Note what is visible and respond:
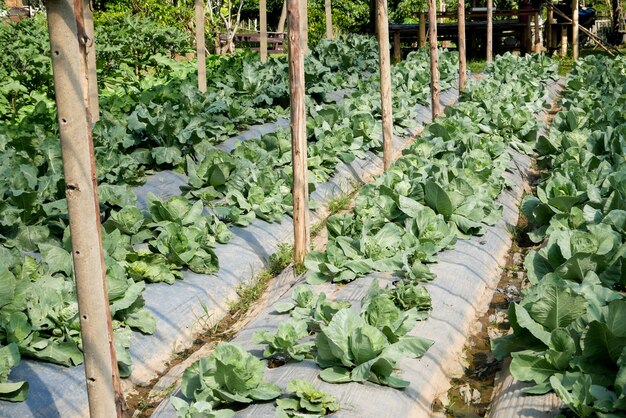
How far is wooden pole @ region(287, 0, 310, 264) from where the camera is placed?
6922 mm

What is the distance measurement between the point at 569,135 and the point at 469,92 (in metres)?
4.59

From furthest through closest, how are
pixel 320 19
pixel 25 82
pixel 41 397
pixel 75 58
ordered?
1. pixel 320 19
2. pixel 25 82
3. pixel 41 397
4. pixel 75 58

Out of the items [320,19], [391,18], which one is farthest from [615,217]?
[391,18]

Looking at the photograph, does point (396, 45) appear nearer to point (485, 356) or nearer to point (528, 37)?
point (528, 37)

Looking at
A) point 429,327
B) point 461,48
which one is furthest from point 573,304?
point 461,48

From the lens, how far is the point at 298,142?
274 inches

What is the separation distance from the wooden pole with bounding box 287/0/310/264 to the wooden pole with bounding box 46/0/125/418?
313 cm

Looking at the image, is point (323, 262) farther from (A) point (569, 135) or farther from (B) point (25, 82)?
(B) point (25, 82)

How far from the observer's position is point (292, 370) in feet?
14.9

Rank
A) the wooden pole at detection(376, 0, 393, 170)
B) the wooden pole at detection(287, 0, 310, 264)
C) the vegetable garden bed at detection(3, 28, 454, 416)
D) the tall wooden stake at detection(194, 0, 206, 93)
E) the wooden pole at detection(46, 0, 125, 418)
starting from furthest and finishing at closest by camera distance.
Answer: the tall wooden stake at detection(194, 0, 206, 93) < the wooden pole at detection(376, 0, 393, 170) < the wooden pole at detection(287, 0, 310, 264) < the vegetable garden bed at detection(3, 28, 454, 416) < the wooden pole at detection(46, 0, 125, 418)

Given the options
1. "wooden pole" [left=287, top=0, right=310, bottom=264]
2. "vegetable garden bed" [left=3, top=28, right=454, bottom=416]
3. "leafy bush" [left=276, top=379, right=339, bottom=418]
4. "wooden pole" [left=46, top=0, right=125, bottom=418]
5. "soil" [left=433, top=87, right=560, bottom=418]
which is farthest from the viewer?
"wooden pole" [left=287, top=0, right=310, bottom=264]

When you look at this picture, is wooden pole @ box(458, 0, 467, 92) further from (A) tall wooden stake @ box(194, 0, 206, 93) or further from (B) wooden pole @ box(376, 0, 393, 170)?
(B) wooden pole @ box(376, 0, 393, 170)

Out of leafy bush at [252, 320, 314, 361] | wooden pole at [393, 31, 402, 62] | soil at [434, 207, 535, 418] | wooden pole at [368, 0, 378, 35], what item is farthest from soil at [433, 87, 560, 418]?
wooden pole at [368, 0, 378, 35]

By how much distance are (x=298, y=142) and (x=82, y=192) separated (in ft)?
11.2
